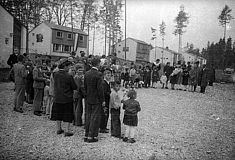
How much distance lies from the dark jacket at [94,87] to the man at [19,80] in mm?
3034

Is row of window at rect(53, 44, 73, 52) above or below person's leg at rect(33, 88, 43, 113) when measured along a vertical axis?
above

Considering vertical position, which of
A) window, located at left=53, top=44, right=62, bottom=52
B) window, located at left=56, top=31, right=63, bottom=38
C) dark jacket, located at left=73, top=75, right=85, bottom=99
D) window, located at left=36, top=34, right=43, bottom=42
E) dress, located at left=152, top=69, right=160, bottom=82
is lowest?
dark jacket, located at left=73, top=75, right=85, bottom=99

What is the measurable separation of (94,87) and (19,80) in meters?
3.39

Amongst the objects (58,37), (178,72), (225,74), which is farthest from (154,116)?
(58,37)

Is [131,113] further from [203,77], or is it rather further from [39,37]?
[39,37]

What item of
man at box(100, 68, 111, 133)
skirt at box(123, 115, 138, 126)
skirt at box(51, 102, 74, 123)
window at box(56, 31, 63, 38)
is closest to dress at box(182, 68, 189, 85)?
man at box(100, 68, 111, 133)

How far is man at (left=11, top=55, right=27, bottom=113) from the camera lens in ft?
21.9

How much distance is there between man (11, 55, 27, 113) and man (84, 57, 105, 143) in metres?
3.03

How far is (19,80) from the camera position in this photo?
22.2 ft

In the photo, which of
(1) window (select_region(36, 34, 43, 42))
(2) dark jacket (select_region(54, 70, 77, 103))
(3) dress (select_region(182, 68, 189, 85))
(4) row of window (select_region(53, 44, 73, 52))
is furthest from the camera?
(4) row of window (select_region(53, 44, 73, 52))

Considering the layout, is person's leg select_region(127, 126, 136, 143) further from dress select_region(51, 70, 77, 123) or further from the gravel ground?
dress select_region(51, 70, 77, 123)

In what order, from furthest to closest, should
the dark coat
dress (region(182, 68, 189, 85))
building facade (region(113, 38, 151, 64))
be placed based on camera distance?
building facade (region(113, 38, 151, 64)), dress (region(182, 68, 189, 85)), the dark coat

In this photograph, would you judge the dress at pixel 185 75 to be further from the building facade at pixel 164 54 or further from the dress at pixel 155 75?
the building facade at pixel 164 54

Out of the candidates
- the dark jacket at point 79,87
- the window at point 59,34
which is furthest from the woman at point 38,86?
the window at point 59,34
